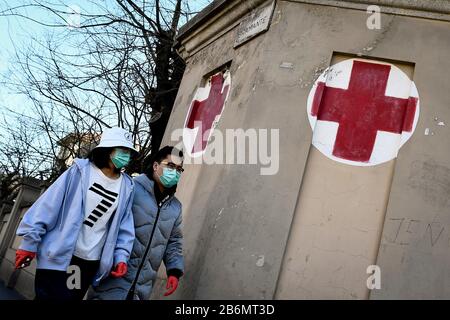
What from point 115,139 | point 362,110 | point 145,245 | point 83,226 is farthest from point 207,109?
point 83,226

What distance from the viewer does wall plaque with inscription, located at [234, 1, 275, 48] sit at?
4.44 metres

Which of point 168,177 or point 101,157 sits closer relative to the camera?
point 101,157

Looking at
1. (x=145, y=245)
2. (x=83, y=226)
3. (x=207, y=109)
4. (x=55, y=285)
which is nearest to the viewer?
(x=55, y=285)

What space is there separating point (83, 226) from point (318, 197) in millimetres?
1974

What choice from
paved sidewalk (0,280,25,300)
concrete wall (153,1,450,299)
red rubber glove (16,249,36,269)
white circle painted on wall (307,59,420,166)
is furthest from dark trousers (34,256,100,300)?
paved sidewalk (0,280,25,300)

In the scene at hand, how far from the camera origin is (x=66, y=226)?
2.64m

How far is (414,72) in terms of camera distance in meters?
3.96

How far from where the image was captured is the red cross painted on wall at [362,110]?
3.89 meters

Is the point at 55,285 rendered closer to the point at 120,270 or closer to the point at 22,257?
the point at 22,257

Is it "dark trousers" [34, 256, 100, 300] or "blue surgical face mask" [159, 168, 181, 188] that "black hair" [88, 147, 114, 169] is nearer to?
"blue surgical face mask" [159, 168, 181, 188]

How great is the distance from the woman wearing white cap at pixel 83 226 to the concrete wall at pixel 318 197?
1.24 metres

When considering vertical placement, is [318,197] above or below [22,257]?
above
